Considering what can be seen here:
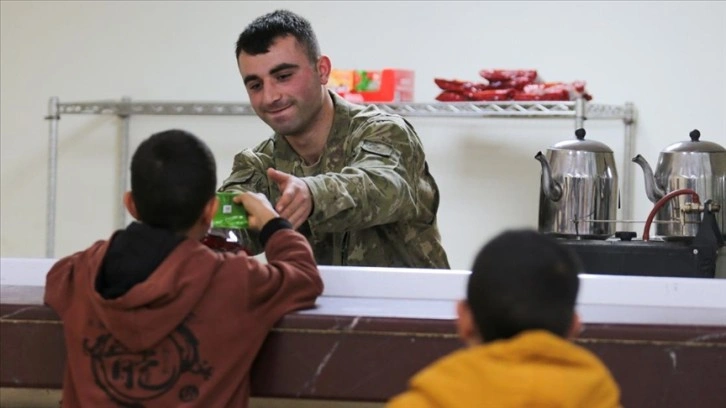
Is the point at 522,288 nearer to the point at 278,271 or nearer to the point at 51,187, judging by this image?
the point at 278,271

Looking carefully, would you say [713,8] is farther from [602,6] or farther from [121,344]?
[121,344]

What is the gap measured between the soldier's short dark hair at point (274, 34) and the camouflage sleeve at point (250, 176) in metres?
0.22

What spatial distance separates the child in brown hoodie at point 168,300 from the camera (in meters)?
1.23

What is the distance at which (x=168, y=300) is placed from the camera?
4.05ft

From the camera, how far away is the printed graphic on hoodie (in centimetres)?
123

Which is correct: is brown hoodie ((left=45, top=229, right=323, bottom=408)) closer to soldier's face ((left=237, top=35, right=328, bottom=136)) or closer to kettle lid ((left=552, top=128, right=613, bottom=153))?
soldier's face ((left=237, top=35, right=328, bottom=136))

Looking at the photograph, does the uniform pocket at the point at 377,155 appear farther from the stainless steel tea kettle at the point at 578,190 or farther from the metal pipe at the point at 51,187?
the metal pipe at the point at 51,187

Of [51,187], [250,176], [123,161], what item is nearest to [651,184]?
[250,176]

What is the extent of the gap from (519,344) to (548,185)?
1856 millimetres

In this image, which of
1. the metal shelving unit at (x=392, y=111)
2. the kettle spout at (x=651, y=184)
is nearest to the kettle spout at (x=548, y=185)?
the kettle spout at (x=651, y=184)

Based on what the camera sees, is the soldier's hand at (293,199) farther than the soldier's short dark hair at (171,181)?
Result: Yes

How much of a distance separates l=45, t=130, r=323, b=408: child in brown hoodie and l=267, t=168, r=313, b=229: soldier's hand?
8.8 inches

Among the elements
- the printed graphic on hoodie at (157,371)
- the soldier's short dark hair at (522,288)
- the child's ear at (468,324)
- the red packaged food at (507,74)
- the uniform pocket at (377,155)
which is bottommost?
the printed graphic on hoodie at (157,371)

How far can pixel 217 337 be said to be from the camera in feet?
4.07
